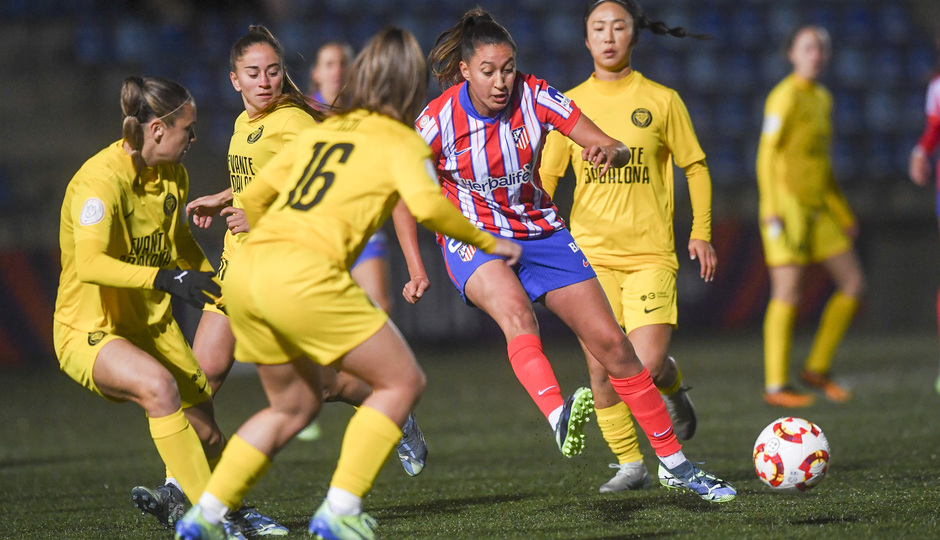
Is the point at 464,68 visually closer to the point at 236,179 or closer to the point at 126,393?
the point at 236,179

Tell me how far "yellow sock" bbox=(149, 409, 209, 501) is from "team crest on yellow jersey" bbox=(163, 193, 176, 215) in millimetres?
803

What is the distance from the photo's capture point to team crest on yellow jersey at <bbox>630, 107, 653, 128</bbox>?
4953mm

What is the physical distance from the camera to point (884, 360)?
10586 millimetres

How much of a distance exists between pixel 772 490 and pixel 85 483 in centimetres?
326

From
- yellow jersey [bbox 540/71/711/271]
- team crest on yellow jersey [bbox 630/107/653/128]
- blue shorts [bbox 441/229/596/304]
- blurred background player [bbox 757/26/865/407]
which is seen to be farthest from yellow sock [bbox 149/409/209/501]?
blurred background player [bbox 757/26/865/407]

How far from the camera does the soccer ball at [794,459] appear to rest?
4277mm

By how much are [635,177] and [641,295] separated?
53cm

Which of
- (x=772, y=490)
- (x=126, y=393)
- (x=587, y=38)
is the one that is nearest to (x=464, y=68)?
(x=587, y=38)

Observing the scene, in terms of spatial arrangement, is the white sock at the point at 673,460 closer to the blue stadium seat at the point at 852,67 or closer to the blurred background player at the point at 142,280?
the blurred background player at the point at 142,280

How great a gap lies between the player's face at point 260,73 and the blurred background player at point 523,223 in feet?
2.08

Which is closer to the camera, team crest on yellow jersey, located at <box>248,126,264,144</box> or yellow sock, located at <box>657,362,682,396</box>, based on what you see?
team crest on yellow jersey, located at <box>248,126,264,144</box>

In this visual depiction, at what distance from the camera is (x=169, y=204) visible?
165 inches

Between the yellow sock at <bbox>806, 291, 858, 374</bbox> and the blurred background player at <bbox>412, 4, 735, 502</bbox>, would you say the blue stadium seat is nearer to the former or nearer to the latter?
the yellow sock at <bbox>806, 291, 858, 374</bbox>

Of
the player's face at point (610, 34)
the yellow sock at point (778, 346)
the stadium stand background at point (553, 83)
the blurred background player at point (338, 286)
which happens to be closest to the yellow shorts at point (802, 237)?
the yellow sock at point (778, 346)
